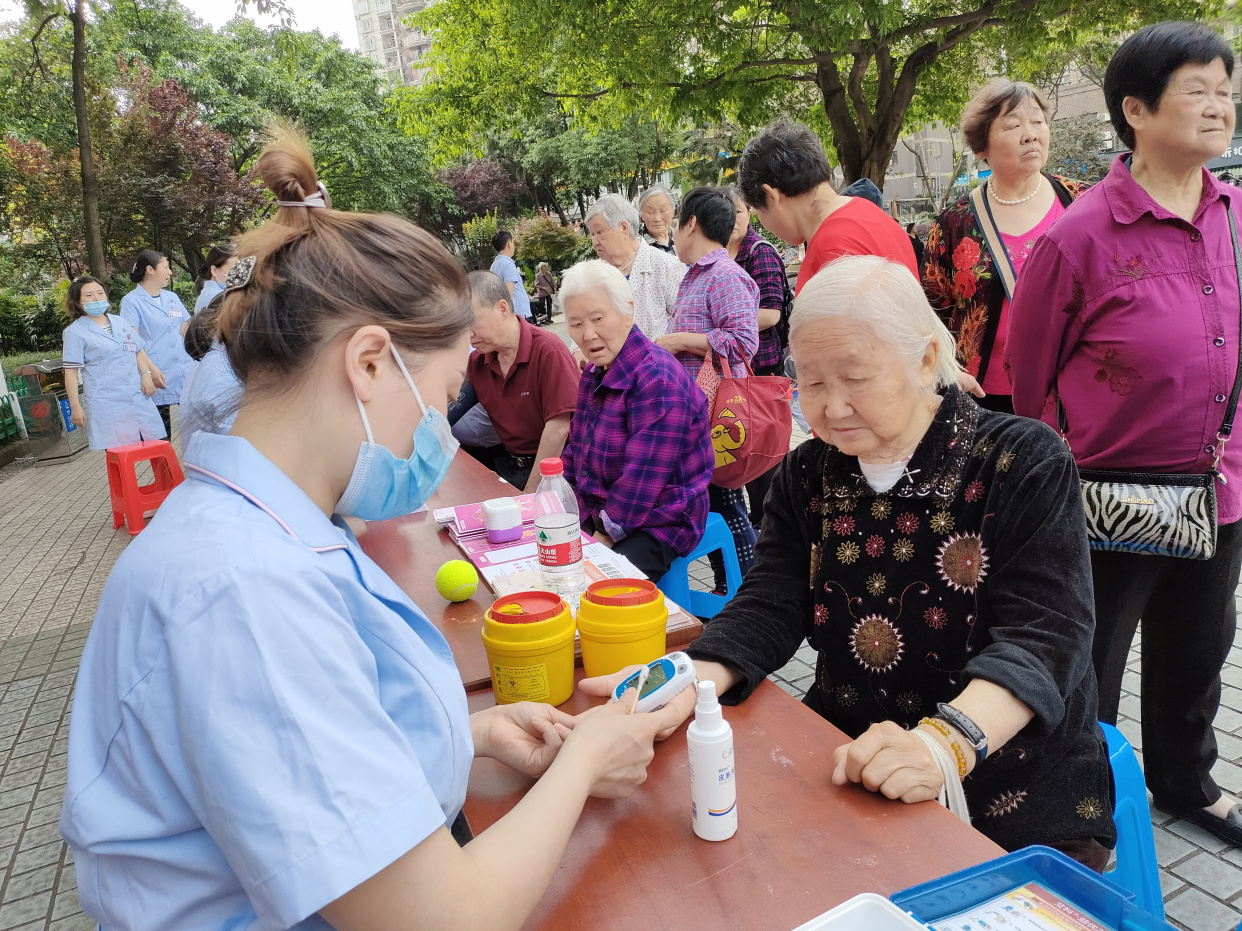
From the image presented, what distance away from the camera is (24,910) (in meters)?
2.67

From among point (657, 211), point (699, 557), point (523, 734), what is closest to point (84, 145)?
point (657, 211)

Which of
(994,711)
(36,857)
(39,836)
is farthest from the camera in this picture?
(39,836)

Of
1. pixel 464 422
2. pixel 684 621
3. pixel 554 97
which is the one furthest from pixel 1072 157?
pixel 684 621

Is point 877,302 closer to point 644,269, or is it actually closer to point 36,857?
point 36,857

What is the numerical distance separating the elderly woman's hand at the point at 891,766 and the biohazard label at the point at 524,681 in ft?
1.81

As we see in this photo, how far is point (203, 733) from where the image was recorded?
804 mm

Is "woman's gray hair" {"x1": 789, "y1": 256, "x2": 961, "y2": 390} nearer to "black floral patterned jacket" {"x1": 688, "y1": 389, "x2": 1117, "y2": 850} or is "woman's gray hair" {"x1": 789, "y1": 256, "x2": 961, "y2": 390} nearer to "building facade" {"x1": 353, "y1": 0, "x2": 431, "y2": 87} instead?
"black floral patterned jacket" {"x1": 688, "y1": 389, "x2": 1117, "y2": 850}

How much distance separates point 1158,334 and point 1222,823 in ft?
4.70

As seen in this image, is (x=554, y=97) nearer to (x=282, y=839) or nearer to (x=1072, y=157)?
(x=282, y=839)

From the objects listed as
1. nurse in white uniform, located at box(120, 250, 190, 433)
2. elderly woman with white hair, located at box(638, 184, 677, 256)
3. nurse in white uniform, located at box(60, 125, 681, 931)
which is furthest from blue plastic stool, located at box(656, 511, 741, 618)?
nurse in white uniform, located at box(120, 250, 190, 433)

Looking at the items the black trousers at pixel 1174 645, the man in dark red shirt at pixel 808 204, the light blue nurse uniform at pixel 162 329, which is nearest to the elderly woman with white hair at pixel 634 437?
the man in dark red shirt at pixel 808 204

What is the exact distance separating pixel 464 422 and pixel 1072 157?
2724 cm

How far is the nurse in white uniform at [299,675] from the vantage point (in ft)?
2.67

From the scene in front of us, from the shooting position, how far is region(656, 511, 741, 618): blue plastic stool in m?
3.10
